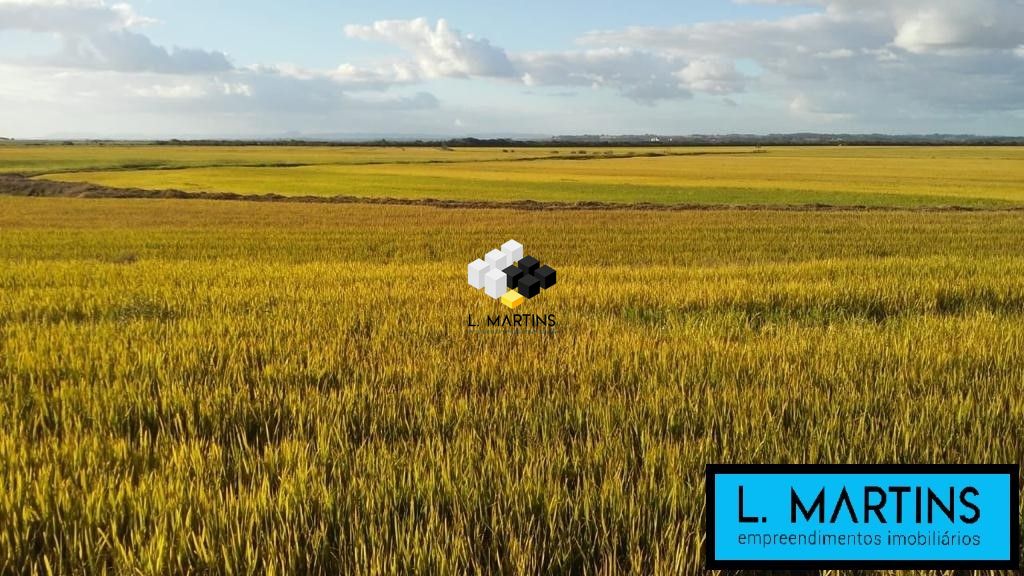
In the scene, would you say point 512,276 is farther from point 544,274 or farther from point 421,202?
point 421,202

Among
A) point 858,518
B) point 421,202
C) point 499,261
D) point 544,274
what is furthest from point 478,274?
point 421,202

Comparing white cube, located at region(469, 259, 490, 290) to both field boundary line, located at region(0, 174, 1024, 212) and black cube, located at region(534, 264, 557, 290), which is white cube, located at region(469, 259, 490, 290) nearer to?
black cube, located at region(534, 264, 557, 290)

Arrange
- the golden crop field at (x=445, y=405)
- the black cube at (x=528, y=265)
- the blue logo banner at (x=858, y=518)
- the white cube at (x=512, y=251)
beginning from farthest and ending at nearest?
the black cube at (x=528, y=265) → the white cube at (x=512, y=251) → the golden crop field at (x=445, y=405) → the blue logo banner at (x=858, y=518)

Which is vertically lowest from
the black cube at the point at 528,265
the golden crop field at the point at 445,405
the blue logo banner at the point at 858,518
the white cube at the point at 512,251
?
the golden crop field at the point at 445,405

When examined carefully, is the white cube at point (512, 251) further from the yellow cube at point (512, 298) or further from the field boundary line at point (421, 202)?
the field boundary line at point (421, 202)

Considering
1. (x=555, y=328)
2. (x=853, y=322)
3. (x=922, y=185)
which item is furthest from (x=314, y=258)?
(x=922, y=185)

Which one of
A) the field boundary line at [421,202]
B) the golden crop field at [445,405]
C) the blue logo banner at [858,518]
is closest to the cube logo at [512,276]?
the golden crop field at [445,405]

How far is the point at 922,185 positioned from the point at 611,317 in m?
46.1

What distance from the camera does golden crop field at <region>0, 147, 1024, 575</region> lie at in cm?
263

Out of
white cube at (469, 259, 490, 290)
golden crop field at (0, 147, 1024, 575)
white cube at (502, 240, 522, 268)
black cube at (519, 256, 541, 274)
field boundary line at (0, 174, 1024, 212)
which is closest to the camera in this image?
golden crop field at (0, 147, 1024, 575)

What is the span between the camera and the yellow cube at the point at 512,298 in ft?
25.2

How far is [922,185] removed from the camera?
4525 centimetres

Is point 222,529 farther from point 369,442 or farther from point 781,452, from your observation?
point 781,452

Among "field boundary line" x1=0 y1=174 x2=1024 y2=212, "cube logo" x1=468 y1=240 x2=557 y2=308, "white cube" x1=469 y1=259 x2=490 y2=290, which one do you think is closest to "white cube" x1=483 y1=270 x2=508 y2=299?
"cube logo" x1=468 y1=240 x2=557 y2=308
